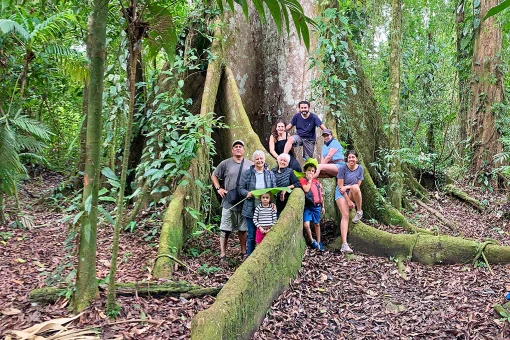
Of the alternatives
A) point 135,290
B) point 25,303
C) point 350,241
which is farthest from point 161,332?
point 350,241

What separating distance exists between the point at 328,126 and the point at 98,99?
502 cm

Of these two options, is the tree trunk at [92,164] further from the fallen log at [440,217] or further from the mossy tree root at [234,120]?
the fallen log at [440,217]

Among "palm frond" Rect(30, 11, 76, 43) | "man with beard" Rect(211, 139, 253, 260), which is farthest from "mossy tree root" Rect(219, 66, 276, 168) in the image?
"palm frond" Rect(30, 11, 76, 43)

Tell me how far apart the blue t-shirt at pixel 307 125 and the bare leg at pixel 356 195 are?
1.13 meters

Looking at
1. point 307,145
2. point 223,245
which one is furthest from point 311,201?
point 223,245

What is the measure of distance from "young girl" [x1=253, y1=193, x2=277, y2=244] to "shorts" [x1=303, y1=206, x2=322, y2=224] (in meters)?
0.86

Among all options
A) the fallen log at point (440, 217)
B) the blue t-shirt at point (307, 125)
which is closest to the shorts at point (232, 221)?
the blue t-shirt at point (307, 125)

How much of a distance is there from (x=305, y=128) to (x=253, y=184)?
5.66 feet

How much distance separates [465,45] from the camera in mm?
10227

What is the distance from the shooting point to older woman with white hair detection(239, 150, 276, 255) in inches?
218

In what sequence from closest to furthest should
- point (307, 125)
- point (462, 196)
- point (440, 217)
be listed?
point (307, 125)
point (440, 217)
point (462, 196)

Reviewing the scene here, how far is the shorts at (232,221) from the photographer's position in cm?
569

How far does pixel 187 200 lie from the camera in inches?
227

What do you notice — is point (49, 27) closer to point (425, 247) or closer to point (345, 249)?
point (345, 249)
